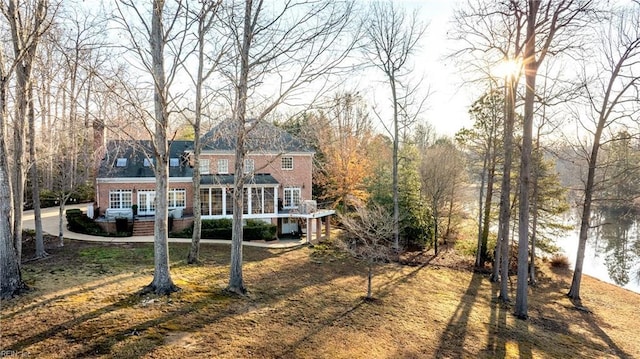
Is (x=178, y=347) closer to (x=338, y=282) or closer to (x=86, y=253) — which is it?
(x=338, y=282)

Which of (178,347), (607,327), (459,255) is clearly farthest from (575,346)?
(459,255)

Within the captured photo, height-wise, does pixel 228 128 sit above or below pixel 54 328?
above

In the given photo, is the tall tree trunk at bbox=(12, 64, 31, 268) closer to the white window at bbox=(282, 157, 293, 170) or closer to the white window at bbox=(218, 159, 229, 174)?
the white window at bbox=(218, 159, 229, 174)

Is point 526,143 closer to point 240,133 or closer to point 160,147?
point 240,133

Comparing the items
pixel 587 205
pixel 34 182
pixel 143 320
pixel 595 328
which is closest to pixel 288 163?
pixel 34 182

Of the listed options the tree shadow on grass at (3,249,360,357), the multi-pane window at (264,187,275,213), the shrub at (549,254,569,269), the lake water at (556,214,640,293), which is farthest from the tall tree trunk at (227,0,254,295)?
the shrub at (549,254,569,269)

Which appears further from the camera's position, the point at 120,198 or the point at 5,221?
the point at 120,198
